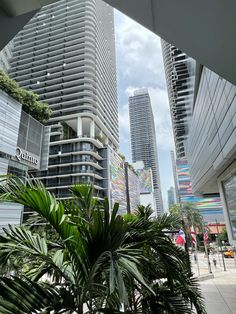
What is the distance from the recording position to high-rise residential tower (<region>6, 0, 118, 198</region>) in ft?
136

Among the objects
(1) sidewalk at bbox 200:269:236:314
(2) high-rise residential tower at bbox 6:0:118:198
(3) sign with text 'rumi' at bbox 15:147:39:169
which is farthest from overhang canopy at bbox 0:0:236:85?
(2) high-rise residential tower at bbox 6:0:118:198

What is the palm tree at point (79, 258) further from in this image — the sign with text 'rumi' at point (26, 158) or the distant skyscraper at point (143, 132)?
the distant skyscraper at point (143, 132)

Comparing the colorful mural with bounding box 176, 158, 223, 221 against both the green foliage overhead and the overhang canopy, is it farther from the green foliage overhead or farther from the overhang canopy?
the overhang canopy

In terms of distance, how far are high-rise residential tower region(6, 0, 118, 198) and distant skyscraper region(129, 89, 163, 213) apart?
78.2 metres

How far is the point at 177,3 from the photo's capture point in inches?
72.7

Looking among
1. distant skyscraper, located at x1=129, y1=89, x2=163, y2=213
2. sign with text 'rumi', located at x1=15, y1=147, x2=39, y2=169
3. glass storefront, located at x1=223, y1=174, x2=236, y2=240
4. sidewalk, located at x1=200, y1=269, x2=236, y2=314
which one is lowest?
sidewalk, located at x1=200, y1=269, x2=236, y2=314

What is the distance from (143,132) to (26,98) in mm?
120868

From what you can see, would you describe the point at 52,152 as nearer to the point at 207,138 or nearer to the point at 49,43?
the point at 49,43

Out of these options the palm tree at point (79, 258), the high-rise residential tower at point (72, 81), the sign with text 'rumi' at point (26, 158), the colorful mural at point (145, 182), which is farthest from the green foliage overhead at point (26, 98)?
the colorful mural at point (145, 182)

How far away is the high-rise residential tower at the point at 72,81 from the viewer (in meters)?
41.4

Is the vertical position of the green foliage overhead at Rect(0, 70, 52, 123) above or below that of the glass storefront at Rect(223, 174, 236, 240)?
above

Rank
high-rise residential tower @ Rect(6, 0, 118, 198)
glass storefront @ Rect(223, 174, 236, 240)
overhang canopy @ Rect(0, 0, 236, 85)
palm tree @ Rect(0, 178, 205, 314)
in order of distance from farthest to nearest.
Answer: high-rise residential tower @ Rect(6, 0, 118, 198)
glass storefront @ Rect(223, 174, 236, 240)
overhang canopy @ Rect(0, 0, 236, 85)
palm tree @ Rect(0, 178, 205, 314)

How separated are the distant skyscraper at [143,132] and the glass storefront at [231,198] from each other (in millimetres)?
123178

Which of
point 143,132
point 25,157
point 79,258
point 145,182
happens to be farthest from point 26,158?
point 143,132
